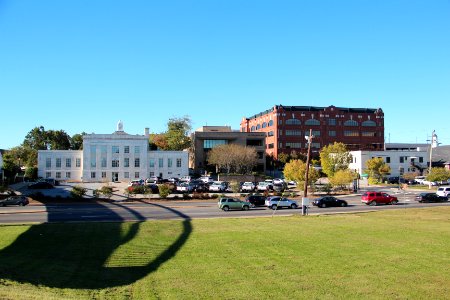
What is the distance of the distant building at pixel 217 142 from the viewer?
11462cm

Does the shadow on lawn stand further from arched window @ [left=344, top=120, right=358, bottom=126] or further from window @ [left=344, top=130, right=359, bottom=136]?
arched window @ [left=344, top=120, right=358, bottom=126]

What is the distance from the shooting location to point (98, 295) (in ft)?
44.1

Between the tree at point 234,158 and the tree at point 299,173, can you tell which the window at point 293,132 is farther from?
→ the tree at point 299,173

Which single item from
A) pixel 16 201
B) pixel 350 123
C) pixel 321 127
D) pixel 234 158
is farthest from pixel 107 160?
pixel 350 123

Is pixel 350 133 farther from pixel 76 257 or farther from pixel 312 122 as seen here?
→ pixel 76 257

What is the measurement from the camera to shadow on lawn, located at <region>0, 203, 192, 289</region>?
1542 cm

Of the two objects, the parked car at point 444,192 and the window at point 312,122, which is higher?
the window at point 312,122

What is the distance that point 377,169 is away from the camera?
8700 centimetres

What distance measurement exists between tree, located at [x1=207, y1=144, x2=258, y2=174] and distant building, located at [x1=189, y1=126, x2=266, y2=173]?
13.4 m

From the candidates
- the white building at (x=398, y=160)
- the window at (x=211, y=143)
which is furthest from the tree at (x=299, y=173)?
the window at (x=211, y=143)

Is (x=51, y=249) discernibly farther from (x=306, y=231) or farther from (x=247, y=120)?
(x=247, y=120)

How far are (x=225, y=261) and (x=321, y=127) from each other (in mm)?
109123

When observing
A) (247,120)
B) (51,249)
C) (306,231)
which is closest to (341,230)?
(306,231)

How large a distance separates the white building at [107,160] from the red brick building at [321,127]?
1568 inches
